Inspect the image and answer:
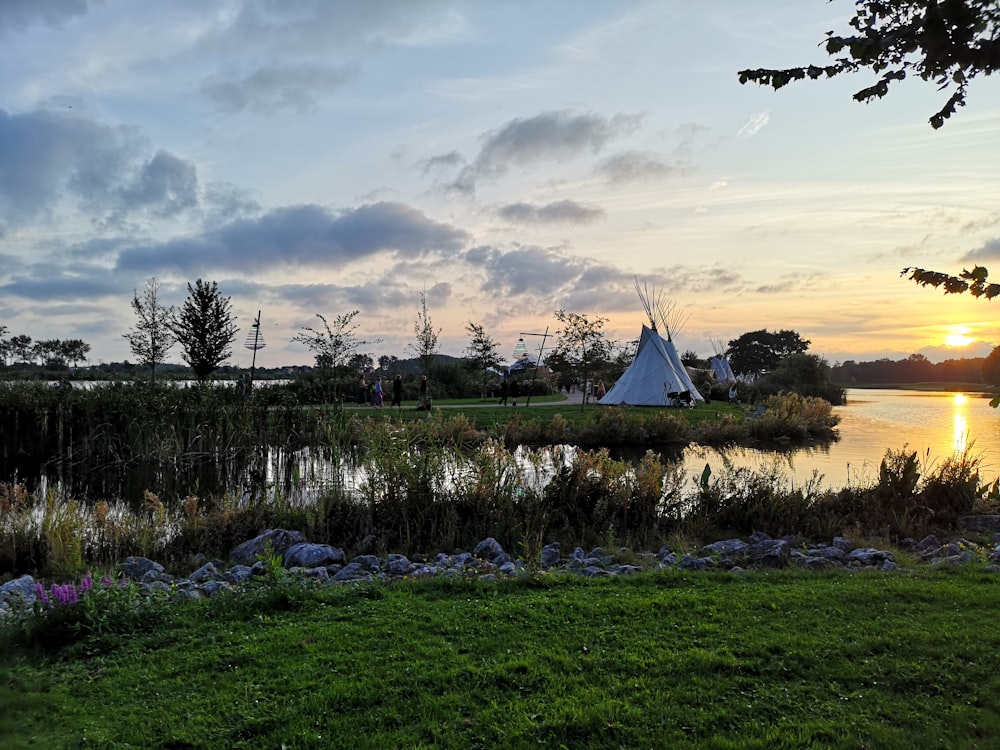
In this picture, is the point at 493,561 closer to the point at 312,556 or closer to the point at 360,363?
the point at 312,556

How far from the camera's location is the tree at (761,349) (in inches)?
2881

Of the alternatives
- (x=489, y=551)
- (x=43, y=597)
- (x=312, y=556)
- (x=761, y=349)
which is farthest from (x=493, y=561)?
(x=761, y=349)

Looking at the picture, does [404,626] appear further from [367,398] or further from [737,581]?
[367,398]

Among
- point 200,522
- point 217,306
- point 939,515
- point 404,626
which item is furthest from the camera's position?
point 217,306

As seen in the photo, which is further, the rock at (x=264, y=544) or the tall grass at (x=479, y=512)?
the tall grass at (x=479, y=512)

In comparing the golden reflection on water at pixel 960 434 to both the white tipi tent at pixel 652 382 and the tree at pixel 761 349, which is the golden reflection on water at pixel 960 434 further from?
the tree at pixel 761 349

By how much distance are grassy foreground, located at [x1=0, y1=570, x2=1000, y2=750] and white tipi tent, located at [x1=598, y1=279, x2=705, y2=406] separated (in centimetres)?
2434

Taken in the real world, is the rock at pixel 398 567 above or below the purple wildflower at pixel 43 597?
below

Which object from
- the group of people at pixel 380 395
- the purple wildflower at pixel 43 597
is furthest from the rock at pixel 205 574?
the group of people at pixel 380 395

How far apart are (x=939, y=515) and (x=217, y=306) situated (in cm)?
2990

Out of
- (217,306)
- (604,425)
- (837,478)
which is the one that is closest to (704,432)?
(604,425)

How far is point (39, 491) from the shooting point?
10.1m

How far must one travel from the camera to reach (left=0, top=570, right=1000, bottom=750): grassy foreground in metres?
2.71

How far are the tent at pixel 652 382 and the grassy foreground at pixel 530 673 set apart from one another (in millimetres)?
24350
